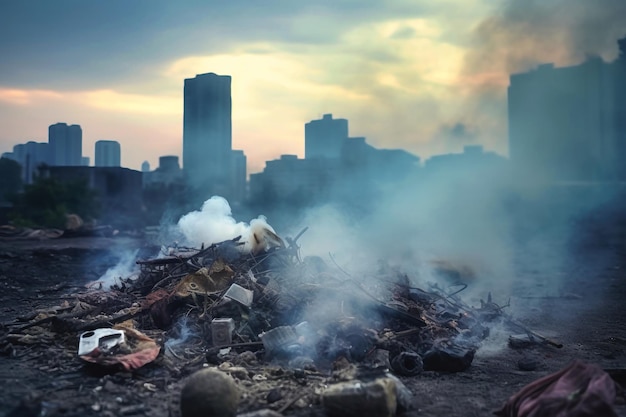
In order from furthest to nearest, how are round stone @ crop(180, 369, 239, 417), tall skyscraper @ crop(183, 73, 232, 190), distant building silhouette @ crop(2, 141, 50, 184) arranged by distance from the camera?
distant building silhouette @ crop(2, 141, 50, 184), tall skyscraper @ crop(183, 73, 232, 190), round stone @ crop(180, 369, 239, 417)

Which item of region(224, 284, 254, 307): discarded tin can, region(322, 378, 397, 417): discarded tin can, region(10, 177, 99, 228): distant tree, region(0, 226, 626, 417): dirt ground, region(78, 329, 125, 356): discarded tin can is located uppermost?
region(10, 177, 99, 228): distant tree

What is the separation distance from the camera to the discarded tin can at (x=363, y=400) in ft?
14.3

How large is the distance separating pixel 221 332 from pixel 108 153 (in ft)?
106

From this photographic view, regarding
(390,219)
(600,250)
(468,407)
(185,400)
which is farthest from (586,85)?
(185,400)

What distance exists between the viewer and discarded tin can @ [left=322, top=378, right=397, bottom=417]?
437 cm

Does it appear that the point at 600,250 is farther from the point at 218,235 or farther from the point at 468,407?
the point at 468,407

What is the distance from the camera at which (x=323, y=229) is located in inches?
575

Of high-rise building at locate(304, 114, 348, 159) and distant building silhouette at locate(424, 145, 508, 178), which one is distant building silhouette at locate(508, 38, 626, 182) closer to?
→ distant building silhouette at locate(424, 145, 508, 178)

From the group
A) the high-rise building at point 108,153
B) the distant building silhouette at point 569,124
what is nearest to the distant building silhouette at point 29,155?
the high-rise building at point 108,153

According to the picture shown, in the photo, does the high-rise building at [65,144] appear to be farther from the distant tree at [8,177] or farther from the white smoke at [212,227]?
the white smoke at [212,227]

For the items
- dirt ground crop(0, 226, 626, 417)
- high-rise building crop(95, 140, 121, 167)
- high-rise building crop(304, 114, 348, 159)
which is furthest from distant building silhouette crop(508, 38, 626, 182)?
high-rise building crop(95, 140, 121, 167)

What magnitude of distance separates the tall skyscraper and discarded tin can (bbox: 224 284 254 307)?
23799mm

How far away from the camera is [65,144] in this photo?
118 feet

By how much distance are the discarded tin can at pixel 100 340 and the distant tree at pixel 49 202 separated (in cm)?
2102
